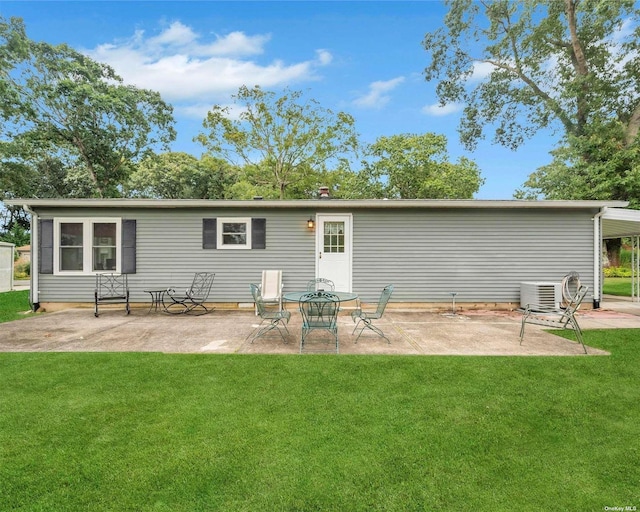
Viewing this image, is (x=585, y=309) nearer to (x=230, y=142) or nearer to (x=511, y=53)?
(x=511, y=53)

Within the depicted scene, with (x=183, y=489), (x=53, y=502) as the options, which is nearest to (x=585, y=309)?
(x=183, y=489)

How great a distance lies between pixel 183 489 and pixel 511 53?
22933mm

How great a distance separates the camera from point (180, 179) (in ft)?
80.2

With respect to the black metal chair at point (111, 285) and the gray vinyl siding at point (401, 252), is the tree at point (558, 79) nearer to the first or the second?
the gray vinyl siding at point (401, 252)

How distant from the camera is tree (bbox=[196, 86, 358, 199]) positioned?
64.8 ft

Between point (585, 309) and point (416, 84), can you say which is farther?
point (416, 84)

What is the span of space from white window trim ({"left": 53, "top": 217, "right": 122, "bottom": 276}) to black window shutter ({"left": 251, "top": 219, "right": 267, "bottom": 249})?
9.76ft

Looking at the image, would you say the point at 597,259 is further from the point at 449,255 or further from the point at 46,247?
the point at 46,247

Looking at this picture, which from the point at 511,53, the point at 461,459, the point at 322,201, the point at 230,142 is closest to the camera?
the point at 461,459

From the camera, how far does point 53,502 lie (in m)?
1.73

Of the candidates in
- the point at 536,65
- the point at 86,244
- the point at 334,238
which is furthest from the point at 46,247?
the point at 536,65

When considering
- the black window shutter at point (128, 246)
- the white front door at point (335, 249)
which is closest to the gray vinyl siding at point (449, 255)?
the white front door at point (335, 249)

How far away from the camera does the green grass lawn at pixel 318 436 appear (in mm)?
1794

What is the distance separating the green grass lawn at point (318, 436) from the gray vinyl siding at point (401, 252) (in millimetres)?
4038
